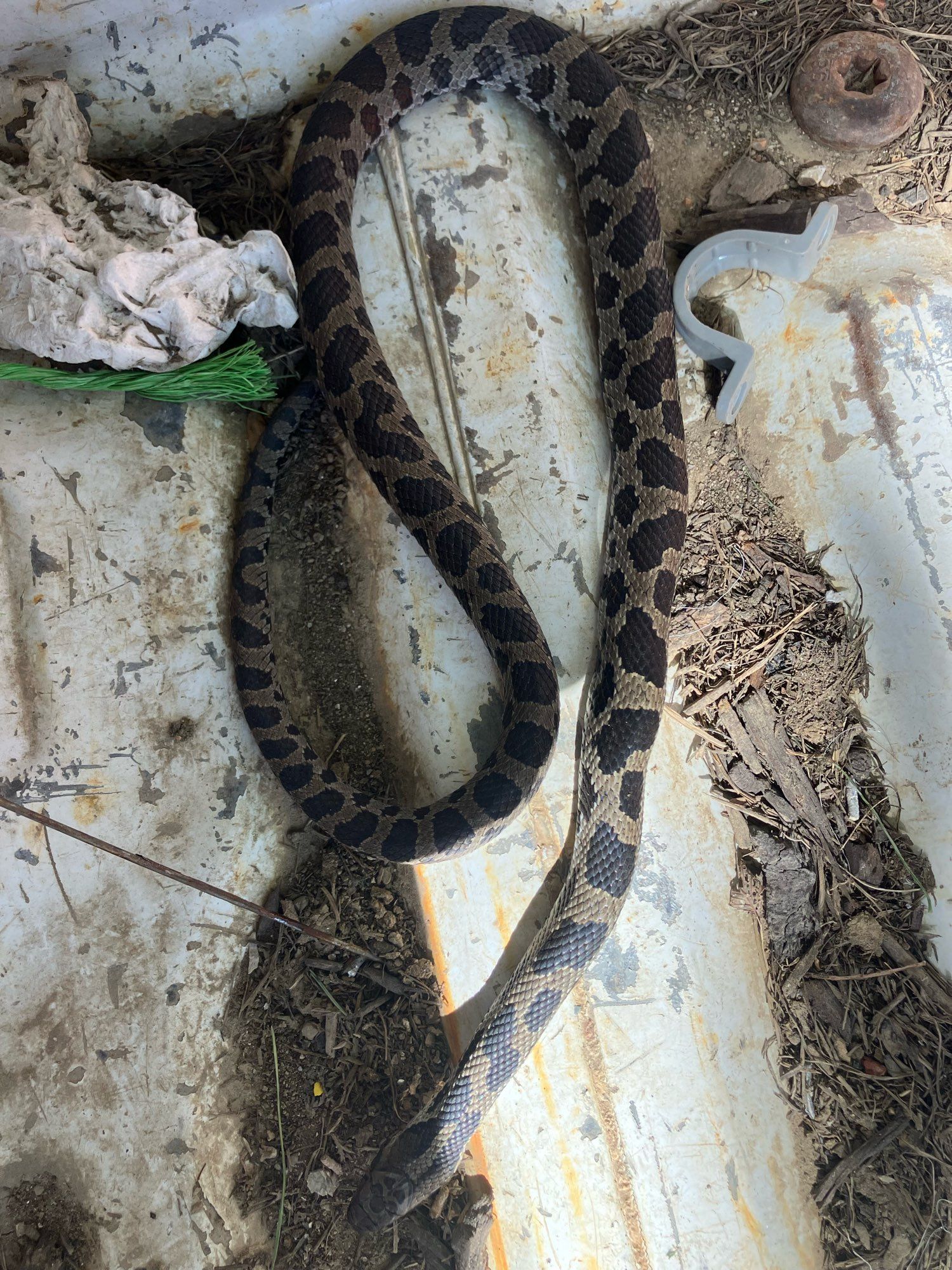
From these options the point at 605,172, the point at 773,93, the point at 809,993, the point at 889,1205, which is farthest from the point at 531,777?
the point at 773,93

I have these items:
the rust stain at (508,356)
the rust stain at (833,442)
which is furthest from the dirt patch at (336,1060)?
the rust stain at (833,442)

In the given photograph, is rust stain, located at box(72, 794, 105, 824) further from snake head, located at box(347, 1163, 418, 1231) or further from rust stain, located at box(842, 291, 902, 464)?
rust stain, located at box(842, 291, 902, 464)

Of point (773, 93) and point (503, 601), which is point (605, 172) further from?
point (503, 601)

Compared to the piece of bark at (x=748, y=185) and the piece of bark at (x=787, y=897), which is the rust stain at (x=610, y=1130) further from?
the piece of bark at (x=748, y=185)

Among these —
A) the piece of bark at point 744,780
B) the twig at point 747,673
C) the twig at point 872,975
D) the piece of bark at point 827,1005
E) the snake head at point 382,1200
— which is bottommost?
the snake head at point 382,1200

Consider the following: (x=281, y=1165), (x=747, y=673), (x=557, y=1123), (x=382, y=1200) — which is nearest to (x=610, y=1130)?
(x=557, y=1123)

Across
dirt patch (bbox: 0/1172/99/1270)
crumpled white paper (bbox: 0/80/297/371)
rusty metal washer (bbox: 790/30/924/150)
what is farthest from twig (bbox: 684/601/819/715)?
dirt patch (bbox: 0/1172/99/1270)
